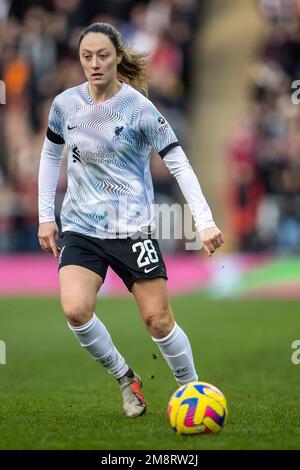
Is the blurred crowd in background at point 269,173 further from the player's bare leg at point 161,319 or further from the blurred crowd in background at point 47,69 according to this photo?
the player's bare leg at point 161,319

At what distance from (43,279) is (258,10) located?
6.37 metres

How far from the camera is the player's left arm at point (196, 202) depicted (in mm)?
6492

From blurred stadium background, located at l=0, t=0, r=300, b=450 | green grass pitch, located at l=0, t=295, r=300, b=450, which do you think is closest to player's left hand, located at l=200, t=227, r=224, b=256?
green grass pitch, located at l=0, t=295, r=300, b=450

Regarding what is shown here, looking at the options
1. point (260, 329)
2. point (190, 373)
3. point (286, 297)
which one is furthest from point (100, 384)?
point (286, 297)

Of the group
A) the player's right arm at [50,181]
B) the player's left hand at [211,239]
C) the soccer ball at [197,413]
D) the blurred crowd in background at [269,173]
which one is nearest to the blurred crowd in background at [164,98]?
the blurred crowd in background at [269,173]

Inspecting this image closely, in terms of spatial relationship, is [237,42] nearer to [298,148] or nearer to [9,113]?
[298,148]

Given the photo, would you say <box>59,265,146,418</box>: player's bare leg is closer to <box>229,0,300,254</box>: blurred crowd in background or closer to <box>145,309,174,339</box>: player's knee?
<box>145,309,174,339</box>: player's knee

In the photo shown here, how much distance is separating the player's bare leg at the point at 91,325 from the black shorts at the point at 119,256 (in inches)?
2.9

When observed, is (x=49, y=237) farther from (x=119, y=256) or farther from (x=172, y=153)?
(x=172, y=153)

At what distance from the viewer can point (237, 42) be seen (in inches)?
800

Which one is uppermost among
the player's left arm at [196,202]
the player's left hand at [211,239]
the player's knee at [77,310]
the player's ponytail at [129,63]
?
the player's ponytail at [129,63]

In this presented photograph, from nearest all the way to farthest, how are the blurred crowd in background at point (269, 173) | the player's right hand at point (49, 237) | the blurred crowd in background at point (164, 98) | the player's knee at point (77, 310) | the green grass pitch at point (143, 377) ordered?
the green grass pitch at point (143, 377)
the player's knee at point (77, 310)
the player's right hand at point (49, 237)
the blurred crowd in background at point (269, 173)
the blurred crowd in background at point (164, 98)

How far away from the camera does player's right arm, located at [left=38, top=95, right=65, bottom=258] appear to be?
279 inches

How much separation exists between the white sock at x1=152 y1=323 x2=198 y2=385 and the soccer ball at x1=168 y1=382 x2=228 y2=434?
2.07 feet
